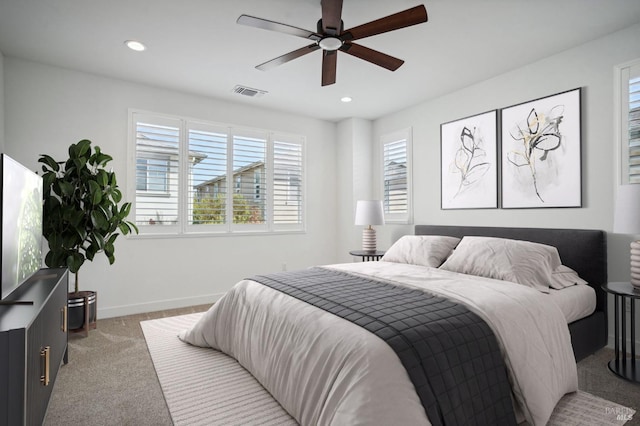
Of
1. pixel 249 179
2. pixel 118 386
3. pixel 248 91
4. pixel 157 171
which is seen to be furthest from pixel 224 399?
pixel 248 91

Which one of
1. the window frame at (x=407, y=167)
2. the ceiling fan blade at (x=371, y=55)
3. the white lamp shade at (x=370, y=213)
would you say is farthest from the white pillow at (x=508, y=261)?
the ceiling fan blade at (x=371, y=55)

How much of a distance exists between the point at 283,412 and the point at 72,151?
2966 mm

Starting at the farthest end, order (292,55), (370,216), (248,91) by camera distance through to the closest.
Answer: (370,216) → (248,91) → (292,55)

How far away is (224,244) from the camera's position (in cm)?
456

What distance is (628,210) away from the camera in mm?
2348

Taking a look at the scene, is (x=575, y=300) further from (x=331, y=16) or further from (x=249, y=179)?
(x=249, y=179)

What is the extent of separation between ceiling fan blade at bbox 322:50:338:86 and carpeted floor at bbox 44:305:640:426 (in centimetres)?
255

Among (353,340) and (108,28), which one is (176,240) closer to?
(108,28)

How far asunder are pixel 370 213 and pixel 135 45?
122 inches

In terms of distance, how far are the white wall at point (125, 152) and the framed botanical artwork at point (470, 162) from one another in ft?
6.46

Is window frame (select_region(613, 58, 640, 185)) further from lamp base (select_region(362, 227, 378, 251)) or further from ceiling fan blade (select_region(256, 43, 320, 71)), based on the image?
lamp base (select_region(362, 227, 378, 251))

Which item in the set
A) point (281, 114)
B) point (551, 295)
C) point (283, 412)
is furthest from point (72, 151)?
point (551, 295)

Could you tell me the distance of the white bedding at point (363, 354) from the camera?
1454 mm

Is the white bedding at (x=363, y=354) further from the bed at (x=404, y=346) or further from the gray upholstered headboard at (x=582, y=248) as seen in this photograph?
the gray upholstered headboard at (x=582, y=248)
